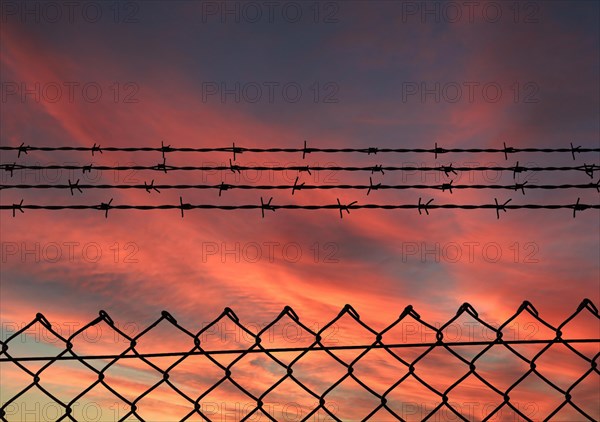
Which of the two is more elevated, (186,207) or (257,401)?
(186,207)

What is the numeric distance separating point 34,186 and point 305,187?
2.00m

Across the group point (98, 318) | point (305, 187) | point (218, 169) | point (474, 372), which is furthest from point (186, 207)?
point (474, 372)

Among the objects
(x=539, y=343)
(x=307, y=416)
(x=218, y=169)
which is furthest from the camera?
(x=218, y=169)

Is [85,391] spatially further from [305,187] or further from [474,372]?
[305,187]

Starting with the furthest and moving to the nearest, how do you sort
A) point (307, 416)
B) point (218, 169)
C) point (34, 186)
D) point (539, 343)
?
point (218, 169) → point (34, 186) → point (539, 343) → point (307, 416)

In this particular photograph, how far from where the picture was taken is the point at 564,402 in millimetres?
3646

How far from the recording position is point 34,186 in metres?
5.77

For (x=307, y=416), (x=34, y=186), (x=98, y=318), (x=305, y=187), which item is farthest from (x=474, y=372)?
(x=34, y=186)

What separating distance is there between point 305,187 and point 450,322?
271 cm

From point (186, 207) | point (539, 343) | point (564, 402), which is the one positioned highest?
point (186, 207)

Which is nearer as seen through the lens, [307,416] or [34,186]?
[307,416]

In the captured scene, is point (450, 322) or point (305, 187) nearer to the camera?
point (450, 322)

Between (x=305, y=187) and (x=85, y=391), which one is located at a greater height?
(x=305, y=187)

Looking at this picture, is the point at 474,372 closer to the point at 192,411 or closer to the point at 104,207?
the point at 192,411
